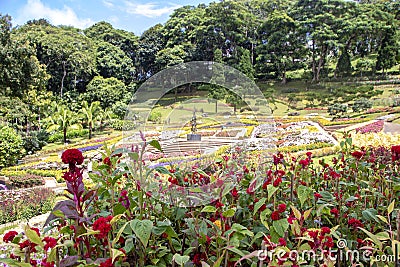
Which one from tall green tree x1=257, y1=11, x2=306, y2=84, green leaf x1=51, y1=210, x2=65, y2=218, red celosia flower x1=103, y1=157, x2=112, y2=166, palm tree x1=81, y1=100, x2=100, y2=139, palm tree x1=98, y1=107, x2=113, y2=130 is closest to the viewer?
green leaf x1=51, y1=210, x2=65, y2=218

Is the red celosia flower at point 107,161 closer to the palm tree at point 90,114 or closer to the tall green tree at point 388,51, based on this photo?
the palm tree at point 90,114

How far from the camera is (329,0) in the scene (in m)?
16.8

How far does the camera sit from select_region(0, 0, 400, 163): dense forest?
1532cm

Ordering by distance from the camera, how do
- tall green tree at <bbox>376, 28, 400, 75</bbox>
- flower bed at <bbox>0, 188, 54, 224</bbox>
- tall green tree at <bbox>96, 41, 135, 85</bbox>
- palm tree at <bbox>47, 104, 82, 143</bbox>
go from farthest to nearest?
tall green tree at <bbox>96, 41, 135, 85</bbox> → tall green tree at <bbox>376, 28, 400, 75</bbox> → palm tree at <bbox>47, 104, 82, 143</bbox> → flower bed at <bbox>0, 188, 54, 224</bbox>

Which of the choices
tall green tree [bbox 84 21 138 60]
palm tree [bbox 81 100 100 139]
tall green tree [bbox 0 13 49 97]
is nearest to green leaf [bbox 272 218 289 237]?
tall green tree [bbox 0 13 49 97]

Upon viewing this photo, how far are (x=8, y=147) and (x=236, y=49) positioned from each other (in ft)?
42.8

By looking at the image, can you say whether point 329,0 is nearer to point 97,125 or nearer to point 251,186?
point 97,125

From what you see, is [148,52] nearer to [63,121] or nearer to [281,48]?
[281,48]

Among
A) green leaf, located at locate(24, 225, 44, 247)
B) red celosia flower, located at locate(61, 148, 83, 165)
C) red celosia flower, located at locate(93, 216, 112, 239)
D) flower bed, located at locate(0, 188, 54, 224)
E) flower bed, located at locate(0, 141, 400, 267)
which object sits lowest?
flower bed, located at locate(0, 188, 54, 224)

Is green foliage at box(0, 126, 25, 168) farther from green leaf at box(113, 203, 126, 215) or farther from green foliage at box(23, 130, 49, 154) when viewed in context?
green leaf at box(113, 203, 126, 215)

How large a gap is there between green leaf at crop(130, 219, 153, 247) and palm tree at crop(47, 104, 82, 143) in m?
10.4

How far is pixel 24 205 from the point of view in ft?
14.5

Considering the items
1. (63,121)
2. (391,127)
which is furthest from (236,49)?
(391,127)

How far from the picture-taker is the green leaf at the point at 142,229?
70 centimetres
